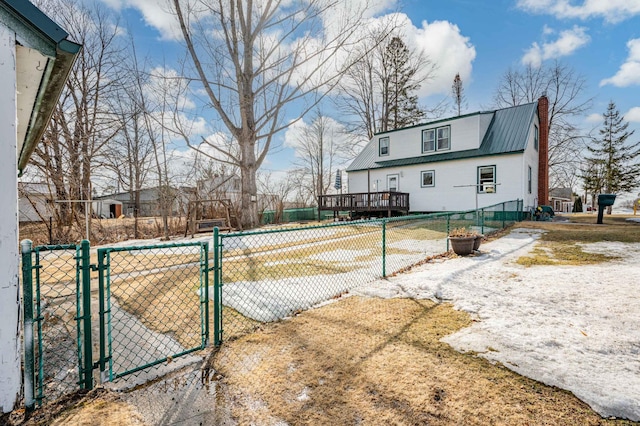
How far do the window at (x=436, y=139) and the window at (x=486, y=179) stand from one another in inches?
99.8

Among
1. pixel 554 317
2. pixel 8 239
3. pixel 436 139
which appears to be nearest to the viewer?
pixel 8 239

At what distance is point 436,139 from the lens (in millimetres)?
18234

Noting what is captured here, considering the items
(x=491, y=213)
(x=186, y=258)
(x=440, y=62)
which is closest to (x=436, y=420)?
(x=186, y=258)

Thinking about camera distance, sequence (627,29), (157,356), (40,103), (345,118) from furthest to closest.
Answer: (345,118) < (627,29) < (40,103) < (157,356)

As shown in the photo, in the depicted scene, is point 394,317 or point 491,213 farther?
point 491,213

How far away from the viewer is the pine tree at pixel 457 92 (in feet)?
92.6

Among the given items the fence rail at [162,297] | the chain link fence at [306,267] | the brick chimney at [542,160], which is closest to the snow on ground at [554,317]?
the chain link fence at [306,267]

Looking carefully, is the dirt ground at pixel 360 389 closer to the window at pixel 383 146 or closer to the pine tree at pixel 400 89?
the window at pixel 383 146

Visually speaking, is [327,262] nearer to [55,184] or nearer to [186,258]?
[186,258]

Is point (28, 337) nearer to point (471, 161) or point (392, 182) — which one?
point (471, 161)

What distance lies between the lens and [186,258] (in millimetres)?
8398

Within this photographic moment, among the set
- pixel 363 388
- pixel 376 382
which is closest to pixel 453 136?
pixel 376 382

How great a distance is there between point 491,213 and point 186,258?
455 inches

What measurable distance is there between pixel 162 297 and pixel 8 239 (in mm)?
3075
